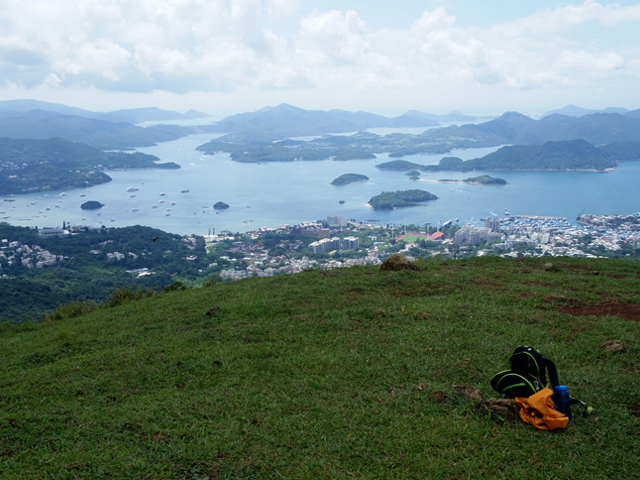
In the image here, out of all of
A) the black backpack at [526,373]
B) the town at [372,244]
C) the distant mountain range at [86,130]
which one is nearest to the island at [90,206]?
the town at [372,244]

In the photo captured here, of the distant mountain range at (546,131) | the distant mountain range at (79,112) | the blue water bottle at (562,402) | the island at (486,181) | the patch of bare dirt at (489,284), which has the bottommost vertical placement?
the island at (486,181)

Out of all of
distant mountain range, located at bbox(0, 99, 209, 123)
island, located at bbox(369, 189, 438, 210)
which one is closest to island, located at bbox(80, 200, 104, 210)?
island, located at bbox(369, 189, 438, 210)

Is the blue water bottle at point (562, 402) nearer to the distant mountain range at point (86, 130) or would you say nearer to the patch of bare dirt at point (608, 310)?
the patch of bare dirt at point (608, 310)

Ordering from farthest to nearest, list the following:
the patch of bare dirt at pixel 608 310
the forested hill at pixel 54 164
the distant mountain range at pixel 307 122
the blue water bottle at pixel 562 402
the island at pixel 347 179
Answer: the distant mountain range at pixel 307 122 < the island at pixel 347 179 < the forested hill at pixel 54 164 < the patch of bare dirt at pixel 608 310 < the blue water bottle at pixel 562 402

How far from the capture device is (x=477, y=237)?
83.6 ft

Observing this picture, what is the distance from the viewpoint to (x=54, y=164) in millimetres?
62000

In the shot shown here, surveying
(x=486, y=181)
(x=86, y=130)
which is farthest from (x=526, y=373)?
(x=86, y=130)

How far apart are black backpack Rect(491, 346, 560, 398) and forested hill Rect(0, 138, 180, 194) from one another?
6104 centimetres

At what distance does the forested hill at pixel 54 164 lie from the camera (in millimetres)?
54156

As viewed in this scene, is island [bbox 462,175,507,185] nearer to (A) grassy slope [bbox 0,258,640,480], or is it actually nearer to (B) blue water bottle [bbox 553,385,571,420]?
(A) grassy slope [bbox 0,258,640,480]

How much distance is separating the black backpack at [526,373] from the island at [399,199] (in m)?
38.7

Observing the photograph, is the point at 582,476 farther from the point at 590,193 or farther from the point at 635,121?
the point at 635,121

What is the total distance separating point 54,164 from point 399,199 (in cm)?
5123

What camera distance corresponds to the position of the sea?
3747 cm
